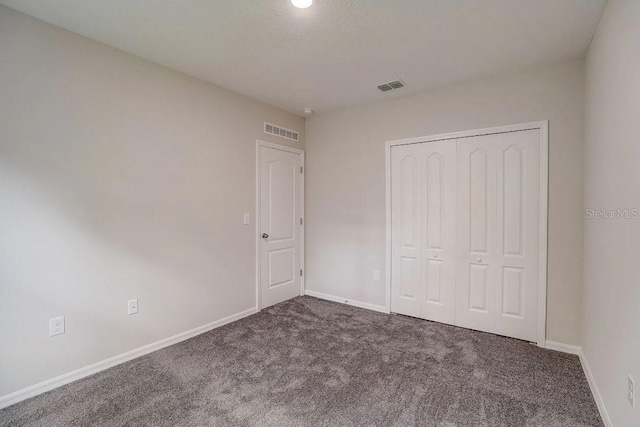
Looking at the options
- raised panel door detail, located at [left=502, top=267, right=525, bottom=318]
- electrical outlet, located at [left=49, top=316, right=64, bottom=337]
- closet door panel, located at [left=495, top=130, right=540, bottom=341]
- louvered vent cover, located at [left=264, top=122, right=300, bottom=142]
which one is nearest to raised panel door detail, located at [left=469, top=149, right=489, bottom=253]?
closet door panel, located at [left=495, top=130, right=540, bottom=341]

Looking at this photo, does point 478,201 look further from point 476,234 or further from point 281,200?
point 281,200

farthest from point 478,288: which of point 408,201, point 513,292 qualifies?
point 408,201

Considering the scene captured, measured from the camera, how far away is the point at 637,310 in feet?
4.48

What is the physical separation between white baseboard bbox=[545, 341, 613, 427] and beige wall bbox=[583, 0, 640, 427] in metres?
0.06

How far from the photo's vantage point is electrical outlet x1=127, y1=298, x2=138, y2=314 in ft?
8.39

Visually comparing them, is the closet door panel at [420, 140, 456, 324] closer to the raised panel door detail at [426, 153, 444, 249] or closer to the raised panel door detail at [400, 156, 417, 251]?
the raised panel door detail at [426, 153, 444, 249]

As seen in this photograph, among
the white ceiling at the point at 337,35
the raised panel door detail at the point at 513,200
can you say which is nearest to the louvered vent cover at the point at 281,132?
the white ceiling at the point at 337,35

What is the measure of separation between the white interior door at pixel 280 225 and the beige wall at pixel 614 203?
3.11 meters

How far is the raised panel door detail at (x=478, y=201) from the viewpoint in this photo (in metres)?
3.04

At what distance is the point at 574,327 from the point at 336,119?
3376mm

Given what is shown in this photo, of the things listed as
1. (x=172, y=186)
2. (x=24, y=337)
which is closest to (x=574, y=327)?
(x=172, y=186)

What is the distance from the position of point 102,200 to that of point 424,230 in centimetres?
312

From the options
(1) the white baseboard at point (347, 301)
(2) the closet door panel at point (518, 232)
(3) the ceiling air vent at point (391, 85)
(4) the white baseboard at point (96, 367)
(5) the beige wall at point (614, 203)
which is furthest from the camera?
(1) the white baseboard at point (347, 301)

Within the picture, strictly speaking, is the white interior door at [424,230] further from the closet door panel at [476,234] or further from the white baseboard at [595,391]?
the white baseboard at [595,391]
